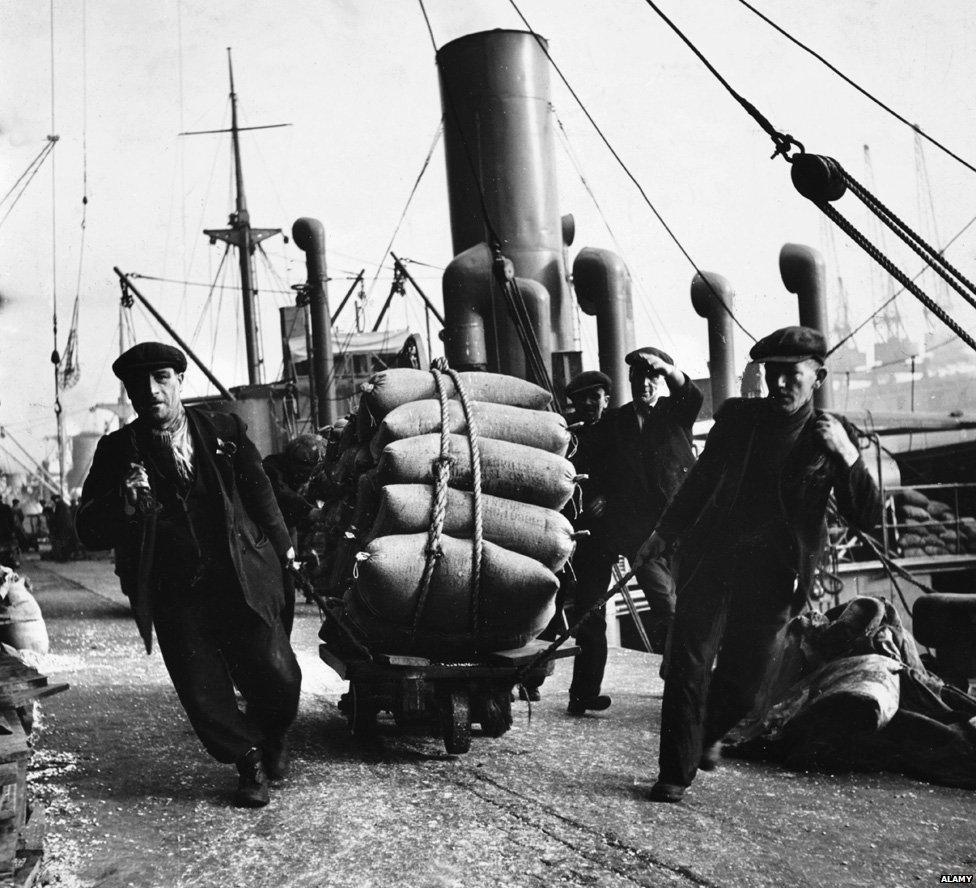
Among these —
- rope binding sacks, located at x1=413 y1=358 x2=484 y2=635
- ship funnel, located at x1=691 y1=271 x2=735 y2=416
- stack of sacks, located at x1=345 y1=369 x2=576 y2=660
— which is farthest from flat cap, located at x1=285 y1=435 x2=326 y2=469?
ship funnel, located at x1=691 y1=271 x2=735 y2=416

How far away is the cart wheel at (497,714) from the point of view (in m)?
4.71

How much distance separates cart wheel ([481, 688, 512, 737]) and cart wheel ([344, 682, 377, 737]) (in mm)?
573

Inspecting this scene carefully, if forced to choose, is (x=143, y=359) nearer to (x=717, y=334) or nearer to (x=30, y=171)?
(x=30, y=171)

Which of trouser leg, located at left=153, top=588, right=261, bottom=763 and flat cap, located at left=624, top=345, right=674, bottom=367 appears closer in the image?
trouser leg, located at left=153, top=588, right=261, bottom=763

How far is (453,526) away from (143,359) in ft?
5.01

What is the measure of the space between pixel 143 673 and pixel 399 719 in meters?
3.33

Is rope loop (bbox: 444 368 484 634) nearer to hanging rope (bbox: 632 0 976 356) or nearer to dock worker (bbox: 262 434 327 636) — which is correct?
hanging rope (bbox: 632 0 976 356)

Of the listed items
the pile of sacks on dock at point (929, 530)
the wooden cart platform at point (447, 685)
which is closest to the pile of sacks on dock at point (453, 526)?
the wooden cart platform at point (447, 685)

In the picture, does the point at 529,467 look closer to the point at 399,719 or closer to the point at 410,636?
the point at 410,636

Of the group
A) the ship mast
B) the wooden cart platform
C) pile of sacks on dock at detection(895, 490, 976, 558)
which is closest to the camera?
the wooden cart platform

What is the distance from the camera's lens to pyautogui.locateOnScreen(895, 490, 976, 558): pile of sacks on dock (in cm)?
1570

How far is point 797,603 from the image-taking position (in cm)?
414

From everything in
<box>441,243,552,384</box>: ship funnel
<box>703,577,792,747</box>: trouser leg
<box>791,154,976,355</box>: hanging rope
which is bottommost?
<box>703,577,792,747</box>: trouser leg

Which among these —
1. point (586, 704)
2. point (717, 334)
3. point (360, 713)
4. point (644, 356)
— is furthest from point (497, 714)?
point (717, 334)
